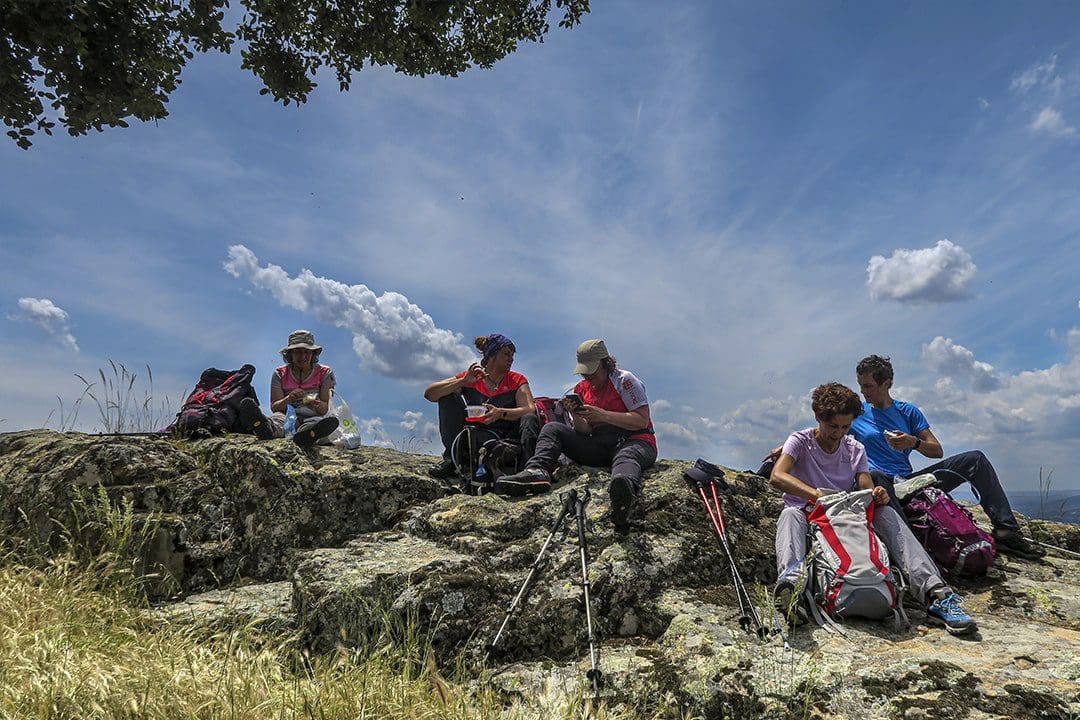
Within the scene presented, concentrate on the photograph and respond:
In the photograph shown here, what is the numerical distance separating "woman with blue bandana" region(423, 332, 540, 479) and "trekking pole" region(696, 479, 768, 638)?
2.04m

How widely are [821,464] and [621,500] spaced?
1.89 m

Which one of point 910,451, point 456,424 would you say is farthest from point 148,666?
point 910,451

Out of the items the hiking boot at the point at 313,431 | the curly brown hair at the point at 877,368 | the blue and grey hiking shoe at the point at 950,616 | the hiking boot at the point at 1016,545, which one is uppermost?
the curly brown hair at the point at 877,368

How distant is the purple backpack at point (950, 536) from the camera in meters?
5.05

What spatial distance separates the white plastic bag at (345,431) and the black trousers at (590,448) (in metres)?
2.42

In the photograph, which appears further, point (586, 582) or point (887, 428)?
point (887, 428)

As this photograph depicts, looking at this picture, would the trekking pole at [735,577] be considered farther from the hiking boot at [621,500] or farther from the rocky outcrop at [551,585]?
the hiking boot at [621,500]

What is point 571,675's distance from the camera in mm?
3791

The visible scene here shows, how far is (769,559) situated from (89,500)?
20.0 ft

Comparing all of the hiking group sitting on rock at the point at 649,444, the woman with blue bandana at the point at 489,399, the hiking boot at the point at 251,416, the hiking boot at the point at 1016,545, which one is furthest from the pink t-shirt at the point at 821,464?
the hiking boot at the point at 251,416

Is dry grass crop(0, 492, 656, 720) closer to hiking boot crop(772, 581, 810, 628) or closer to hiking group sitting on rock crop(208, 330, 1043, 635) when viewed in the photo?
hiking boot crop(772, 581, 810, 628)

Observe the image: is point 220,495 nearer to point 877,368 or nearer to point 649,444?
point 649,444

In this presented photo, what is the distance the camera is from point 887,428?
654cm

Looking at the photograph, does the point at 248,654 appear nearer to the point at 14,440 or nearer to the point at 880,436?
the point at 14,440
